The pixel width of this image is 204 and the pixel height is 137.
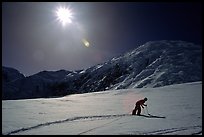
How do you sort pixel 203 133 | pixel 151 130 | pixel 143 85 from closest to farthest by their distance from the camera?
pixel 203 133, pixel 151 130, pixel 143 85

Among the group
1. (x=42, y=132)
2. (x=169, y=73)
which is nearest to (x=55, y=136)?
(x=42, y=132)

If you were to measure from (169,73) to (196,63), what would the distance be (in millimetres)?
29313

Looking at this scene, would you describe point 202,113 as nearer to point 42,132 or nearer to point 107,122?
point 107,122

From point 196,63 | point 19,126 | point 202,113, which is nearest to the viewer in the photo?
point 19,126

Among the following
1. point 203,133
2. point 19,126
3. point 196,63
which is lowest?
point 203,133

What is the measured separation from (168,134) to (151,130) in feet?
3.52

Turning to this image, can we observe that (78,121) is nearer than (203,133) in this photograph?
No

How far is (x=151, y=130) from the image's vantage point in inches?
546

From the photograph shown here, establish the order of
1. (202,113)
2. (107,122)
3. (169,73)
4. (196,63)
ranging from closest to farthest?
(107,122), (202,113), (169,73), (196,63)

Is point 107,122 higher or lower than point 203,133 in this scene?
higher

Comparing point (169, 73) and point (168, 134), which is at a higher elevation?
point (169, 73)

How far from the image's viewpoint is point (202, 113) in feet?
61.6

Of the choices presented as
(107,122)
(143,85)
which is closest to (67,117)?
(107,122)

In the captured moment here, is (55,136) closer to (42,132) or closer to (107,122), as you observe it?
(42,132)
